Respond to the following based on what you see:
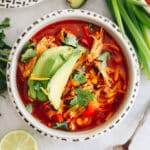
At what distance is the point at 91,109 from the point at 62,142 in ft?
0.74

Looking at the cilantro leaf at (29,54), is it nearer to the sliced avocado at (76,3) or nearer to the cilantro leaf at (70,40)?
the cilantro leaf at (70,40)

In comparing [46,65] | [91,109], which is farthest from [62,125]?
[46,65]

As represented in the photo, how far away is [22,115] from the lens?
2.13m

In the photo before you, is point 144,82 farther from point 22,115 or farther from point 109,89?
point 22,115

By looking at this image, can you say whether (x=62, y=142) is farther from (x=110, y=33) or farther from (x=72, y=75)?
(x=110, y=33)

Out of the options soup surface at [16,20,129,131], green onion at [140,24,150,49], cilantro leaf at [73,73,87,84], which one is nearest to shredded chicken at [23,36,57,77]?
soup surface at [16,20,129,131]

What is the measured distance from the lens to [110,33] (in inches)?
86.1

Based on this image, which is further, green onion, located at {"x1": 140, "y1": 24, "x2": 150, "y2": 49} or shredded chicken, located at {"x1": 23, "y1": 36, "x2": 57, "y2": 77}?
green onion, located at {"x1": 140, "y1": 24, "x2": 150, "y2": 49}

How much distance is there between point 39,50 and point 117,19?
0.30 m

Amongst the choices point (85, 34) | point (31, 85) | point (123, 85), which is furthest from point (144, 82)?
point (31, 85)

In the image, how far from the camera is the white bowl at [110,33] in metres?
2.11

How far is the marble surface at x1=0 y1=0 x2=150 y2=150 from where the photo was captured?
226 centimetres

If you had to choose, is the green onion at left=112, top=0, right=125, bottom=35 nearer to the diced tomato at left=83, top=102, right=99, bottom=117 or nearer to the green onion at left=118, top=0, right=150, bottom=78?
the green onion at left=118, top=0, right=150, bottom=78

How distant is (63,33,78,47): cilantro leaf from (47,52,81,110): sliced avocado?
1.7 inches
